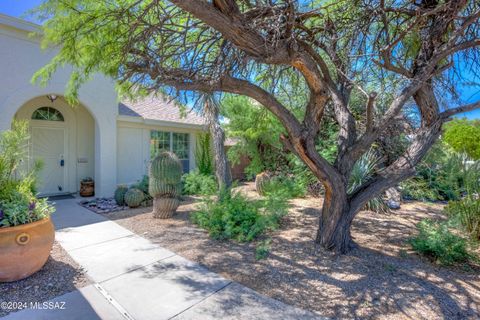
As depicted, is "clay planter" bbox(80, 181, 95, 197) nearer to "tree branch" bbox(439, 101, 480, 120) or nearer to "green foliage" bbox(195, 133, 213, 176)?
"green foliage" bbox(195, 133, 213, 176)

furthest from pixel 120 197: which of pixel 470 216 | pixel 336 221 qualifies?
pixel 470 216

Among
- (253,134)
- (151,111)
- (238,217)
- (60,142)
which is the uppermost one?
(151,111)

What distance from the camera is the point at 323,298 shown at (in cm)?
300

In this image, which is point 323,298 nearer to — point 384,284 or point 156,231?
point 384,284

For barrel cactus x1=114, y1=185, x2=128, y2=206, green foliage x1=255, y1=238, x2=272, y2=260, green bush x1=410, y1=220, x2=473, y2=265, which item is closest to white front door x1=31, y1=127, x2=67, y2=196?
barrel cactus x1=114, y1=185, x2=128, y2=206

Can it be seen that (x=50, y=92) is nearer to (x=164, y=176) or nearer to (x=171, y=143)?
(x=164, y=176)

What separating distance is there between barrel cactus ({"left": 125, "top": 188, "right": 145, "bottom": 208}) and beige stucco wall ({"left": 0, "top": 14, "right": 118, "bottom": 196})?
5.47 ft

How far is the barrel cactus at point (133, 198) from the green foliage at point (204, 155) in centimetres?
364

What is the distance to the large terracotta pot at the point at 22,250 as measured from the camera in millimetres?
3152


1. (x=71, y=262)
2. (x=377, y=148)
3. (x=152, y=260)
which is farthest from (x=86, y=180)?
(x=377, y=148)

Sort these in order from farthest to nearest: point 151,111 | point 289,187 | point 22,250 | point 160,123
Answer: point 151,111 → point 160,123 → point 289,187 → point 22,250

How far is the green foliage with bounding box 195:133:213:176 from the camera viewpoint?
1110 cm

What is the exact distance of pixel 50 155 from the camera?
8398 millimetres

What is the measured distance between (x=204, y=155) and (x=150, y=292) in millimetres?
8471
